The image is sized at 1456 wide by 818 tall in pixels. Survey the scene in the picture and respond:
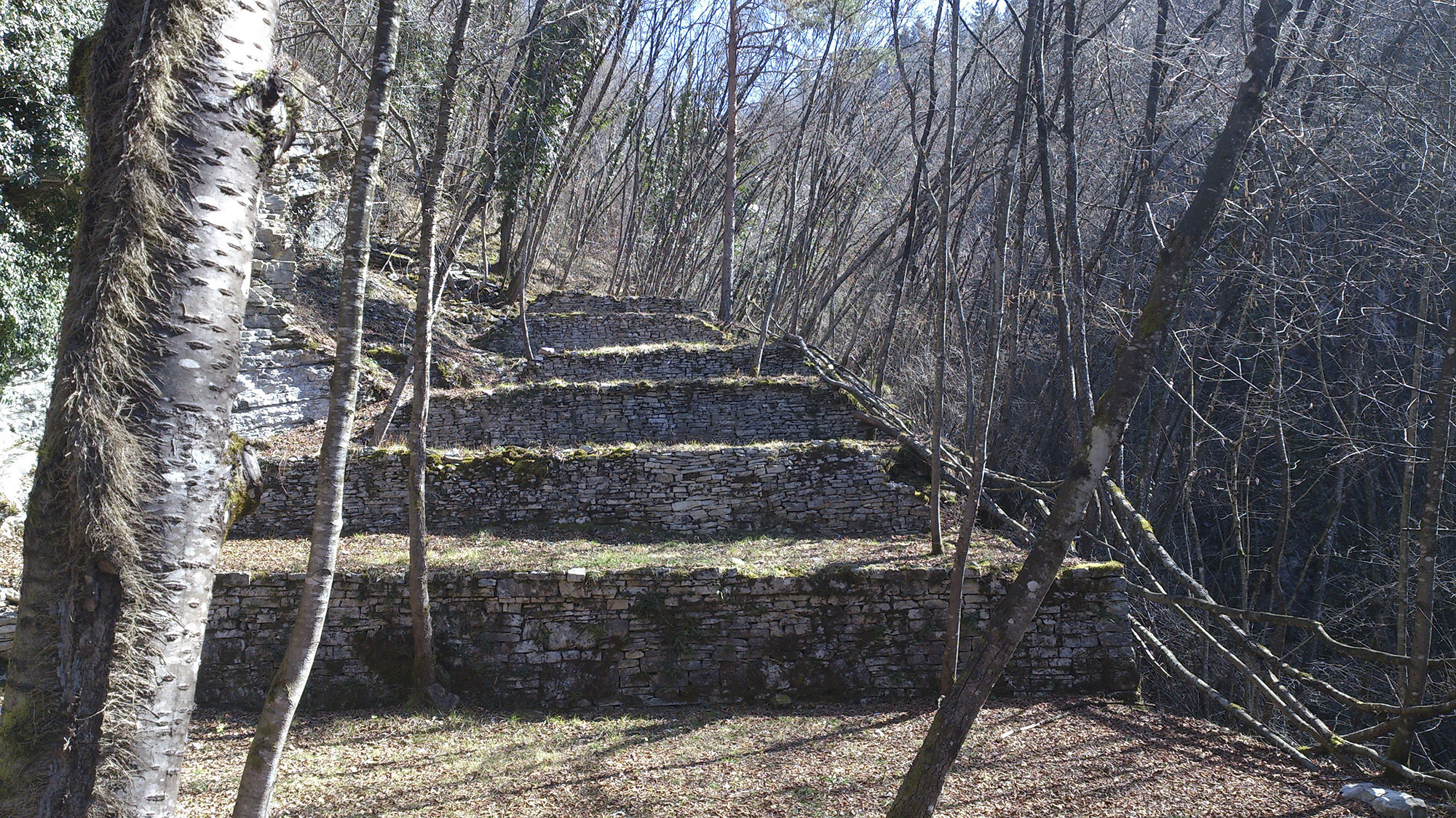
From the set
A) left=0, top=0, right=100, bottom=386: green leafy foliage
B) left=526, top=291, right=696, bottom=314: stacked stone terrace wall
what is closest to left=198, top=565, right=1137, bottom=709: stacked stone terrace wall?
left=0, top=0, right=100, bottom=386: green leafy foliage

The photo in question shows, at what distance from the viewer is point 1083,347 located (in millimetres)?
7465

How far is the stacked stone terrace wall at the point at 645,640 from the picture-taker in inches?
270

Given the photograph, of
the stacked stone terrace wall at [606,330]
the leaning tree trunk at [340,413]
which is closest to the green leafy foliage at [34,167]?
the leaning tree trunk at [340,413]

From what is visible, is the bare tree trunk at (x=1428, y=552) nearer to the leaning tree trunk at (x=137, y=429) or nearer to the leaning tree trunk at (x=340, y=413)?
the leaning tree trunk at (x=340, y=413)

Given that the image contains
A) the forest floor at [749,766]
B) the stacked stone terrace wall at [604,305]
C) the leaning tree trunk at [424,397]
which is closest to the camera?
the forest floor at [749,766]

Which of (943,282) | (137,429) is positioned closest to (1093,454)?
(943,282)

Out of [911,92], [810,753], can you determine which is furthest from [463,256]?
[810,753]

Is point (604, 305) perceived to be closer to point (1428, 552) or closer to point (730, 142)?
point (730, 142)

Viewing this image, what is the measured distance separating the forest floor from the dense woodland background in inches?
95.0

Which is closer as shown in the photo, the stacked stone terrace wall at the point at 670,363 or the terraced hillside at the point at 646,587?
the terraced hillside at the point at 646,587

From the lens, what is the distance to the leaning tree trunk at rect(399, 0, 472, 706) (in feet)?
20.1

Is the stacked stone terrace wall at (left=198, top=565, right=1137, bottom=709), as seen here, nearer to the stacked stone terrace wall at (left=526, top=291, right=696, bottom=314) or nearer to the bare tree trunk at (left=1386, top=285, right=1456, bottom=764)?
the bare tree trunk at (left=1386, top=285, right=1456, bottom=764)

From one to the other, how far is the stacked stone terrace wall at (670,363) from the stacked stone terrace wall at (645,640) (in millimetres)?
8110

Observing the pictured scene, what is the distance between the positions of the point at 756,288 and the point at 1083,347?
743 inches
